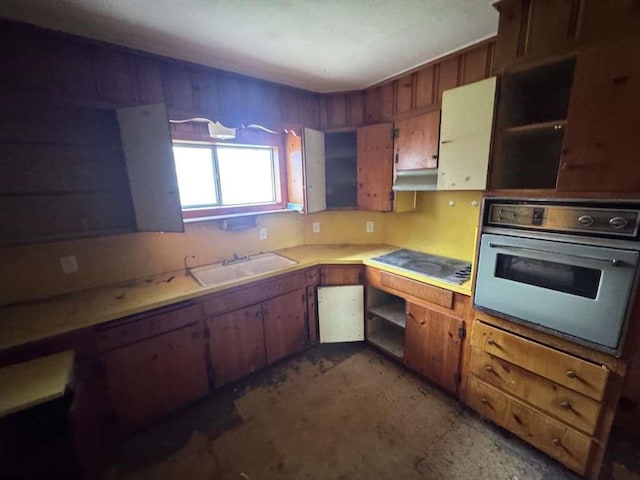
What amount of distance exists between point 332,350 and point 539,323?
1.69 m

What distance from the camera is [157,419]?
181cm

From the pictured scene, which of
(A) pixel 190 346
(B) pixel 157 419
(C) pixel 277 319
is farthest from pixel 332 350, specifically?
(B) pixel 157 419

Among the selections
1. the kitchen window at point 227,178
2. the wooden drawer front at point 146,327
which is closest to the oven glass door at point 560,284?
the wooden drawer front at point 146,327

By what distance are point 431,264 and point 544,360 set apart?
95 centimetres

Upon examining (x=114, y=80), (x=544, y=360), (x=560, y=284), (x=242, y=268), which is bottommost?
(x=544, y=360)

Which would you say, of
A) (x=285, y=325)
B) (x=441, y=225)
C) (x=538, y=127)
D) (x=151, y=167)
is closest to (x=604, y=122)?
(x=538, y=127)

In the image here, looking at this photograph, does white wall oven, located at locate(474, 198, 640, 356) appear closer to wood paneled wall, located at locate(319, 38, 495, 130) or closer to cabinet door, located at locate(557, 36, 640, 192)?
cabinet door, located at locate(557, 36, 640, 192)

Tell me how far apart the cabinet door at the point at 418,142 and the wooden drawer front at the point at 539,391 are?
1.42m

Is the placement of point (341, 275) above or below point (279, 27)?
below

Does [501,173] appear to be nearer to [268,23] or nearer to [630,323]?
[630,323]

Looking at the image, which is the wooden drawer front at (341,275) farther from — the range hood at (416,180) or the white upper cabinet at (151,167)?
the white upper cabinet at (151,167)

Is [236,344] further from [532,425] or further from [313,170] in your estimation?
[532,425]

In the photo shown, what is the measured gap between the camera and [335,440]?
1.71 metres

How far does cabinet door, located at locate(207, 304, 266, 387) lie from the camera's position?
6.54 feet
